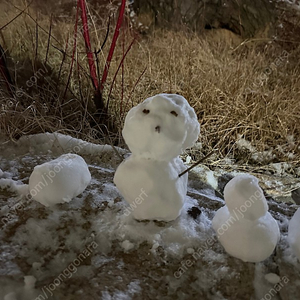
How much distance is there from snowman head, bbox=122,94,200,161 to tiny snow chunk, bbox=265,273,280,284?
1.42ft

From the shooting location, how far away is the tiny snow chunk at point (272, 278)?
2.97 ft

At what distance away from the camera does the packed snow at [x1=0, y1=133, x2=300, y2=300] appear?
860 mm

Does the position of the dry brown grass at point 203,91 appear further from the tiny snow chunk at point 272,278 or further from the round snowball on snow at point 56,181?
the tiny snow chunk at point 272,278

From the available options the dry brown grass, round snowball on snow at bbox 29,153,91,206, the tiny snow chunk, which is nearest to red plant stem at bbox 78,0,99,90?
the dry brown grass

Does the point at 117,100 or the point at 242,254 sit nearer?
the point at 242,254

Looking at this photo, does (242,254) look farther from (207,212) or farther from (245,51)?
(245,51)

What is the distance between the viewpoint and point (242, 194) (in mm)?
895

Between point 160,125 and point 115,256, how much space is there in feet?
1.33

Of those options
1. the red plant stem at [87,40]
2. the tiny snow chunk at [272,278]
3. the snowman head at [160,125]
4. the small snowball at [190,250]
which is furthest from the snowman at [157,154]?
the red plant stem at [87,40]

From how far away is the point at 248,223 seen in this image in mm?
912

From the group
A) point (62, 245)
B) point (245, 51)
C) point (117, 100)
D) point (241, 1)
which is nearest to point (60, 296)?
point (62, 245)

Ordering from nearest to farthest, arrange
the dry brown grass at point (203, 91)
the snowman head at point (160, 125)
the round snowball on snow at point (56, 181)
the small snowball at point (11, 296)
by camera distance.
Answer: the small snowball at point (11, 296)
the snowman head at point (160, 125)
the round snowball on snow at point (56, 181)
the dry brown grass at point (203, 91)

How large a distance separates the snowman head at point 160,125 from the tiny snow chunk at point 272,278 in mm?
Result: 432

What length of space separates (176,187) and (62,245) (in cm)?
38
